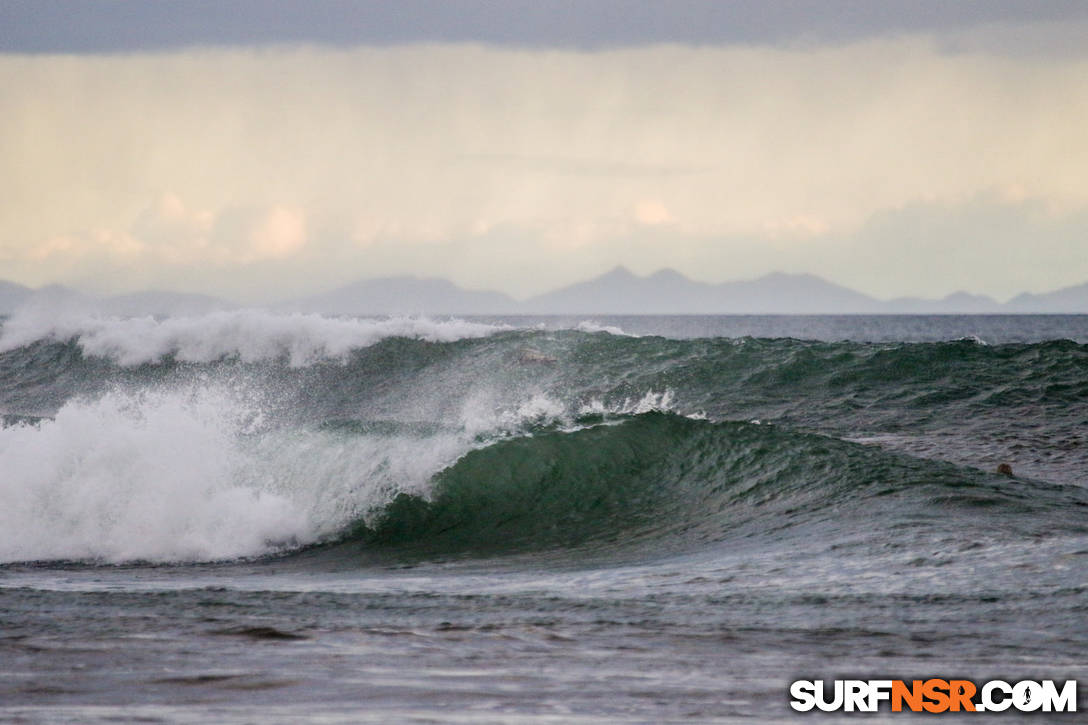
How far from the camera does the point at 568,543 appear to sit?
1234 centimetres

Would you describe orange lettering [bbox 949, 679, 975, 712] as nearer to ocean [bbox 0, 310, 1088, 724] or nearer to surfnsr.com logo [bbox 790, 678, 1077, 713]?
surfnsr.com logo [bbox 790, 678, 1077, 713]

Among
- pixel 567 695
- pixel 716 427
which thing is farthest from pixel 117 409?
pixel 567 695

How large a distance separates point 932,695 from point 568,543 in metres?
7.06

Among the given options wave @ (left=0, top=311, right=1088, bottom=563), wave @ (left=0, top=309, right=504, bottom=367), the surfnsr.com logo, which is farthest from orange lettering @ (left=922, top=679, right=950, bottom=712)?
wave @ (left=0, top=309, right=504, bottom=367)

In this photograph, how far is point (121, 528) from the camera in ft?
40.8

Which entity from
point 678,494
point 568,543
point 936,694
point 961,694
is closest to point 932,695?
point 936,694

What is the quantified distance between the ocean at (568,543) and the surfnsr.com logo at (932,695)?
0.11 m

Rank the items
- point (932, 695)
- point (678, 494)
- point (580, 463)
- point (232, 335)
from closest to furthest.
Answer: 1. point (932, 695)
2. point (678, 494)
3. point (580, 463)
4. point (232, 335)

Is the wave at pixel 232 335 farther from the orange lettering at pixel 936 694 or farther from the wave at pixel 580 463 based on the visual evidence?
the orange lettering at pixel 936 694

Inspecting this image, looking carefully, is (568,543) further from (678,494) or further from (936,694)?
(936,694)

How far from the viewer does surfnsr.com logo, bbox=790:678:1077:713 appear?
530cm

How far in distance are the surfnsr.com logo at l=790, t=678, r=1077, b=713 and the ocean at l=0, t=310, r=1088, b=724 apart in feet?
0.37

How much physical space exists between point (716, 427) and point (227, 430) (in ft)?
21.1

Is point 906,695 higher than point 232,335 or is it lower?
lower
